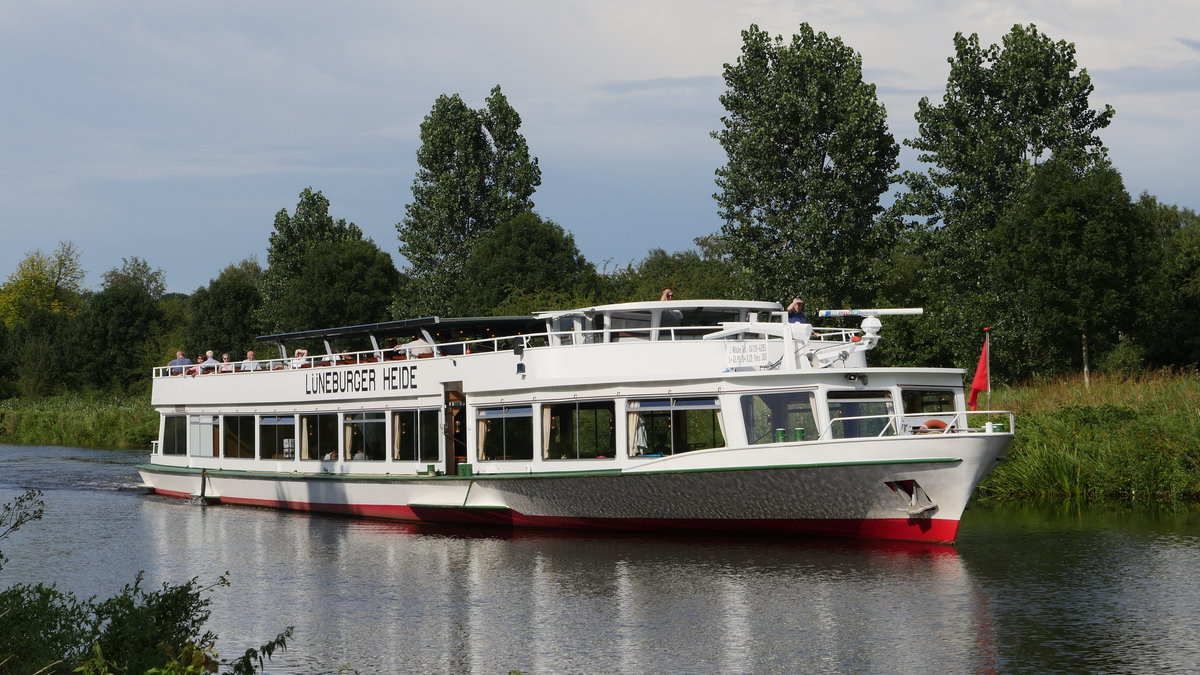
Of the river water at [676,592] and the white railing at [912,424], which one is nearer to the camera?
the river water at [676,592]

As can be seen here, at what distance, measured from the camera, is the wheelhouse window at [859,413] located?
20875 millimetres

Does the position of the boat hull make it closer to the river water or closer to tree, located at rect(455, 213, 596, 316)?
the river water

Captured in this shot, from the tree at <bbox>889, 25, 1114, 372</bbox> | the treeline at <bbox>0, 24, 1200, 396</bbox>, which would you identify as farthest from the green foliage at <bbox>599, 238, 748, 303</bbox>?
the tree at <bbox>889, 25, 1114, 372</bbox>

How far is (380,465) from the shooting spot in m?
27.7

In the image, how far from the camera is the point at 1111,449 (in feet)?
88.1

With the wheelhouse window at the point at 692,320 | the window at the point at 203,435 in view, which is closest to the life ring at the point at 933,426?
the wheelhouse window at the point at 692,320

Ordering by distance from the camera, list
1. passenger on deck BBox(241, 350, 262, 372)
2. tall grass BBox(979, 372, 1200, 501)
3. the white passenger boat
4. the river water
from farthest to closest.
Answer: passenger on deck BBox(241, 350, 262, 372), tall grass BBox(979, 372, 1200, 501), the white passenger boat, the river water

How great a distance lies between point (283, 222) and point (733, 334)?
53529mm

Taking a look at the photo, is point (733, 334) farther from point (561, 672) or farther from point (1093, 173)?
point (1093, 173)

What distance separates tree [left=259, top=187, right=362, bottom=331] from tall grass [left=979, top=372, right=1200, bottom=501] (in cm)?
4959

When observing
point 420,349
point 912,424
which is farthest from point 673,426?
point 420,349

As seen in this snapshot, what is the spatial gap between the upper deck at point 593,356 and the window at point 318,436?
373mm

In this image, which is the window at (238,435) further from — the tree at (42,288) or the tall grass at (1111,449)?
the tree at (42,288)

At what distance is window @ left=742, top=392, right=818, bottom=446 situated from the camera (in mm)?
21094
